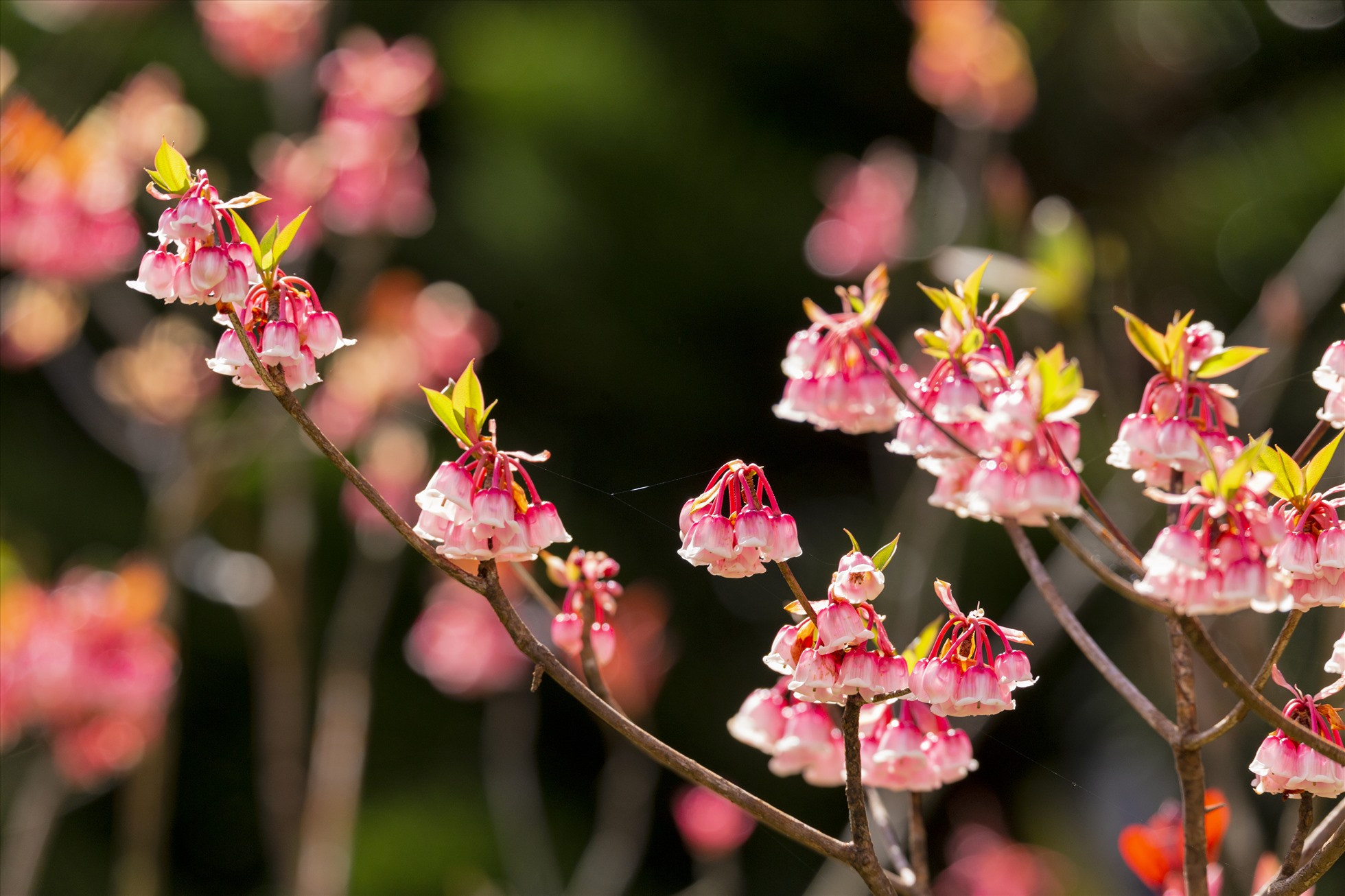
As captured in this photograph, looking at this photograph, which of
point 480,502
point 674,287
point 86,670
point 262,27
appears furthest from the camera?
point 674,287

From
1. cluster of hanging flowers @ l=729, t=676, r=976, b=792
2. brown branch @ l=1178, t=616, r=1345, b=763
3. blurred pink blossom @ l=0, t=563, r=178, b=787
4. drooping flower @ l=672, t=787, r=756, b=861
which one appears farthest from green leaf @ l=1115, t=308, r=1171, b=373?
blurred pink blossom @ l=0, t=563, r=178, b=787

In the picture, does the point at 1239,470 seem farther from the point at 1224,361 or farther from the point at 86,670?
the point at 86,670

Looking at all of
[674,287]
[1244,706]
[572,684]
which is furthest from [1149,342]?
[674,287]

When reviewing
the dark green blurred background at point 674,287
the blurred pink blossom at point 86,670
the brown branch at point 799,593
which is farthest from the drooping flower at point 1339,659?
the dark green blurred background at point 674,287

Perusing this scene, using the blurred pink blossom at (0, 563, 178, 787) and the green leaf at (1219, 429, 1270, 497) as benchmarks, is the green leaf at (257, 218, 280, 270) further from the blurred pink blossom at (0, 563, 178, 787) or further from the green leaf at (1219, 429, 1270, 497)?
the blurred pink blossom at (0, 563, 178, 787)

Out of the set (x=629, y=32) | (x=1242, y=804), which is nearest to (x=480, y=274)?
(x=629, y=32)

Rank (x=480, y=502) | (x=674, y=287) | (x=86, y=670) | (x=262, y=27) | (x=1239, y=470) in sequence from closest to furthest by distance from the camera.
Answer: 1. (x=1239, y=470)
2. (x=480, y=502)
3. (x=86, y=670)
4. (x=262, y=27)
5. (x=674, y=287)

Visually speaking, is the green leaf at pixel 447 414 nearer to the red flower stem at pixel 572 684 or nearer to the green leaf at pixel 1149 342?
the red flower stem at pixel 572 684
